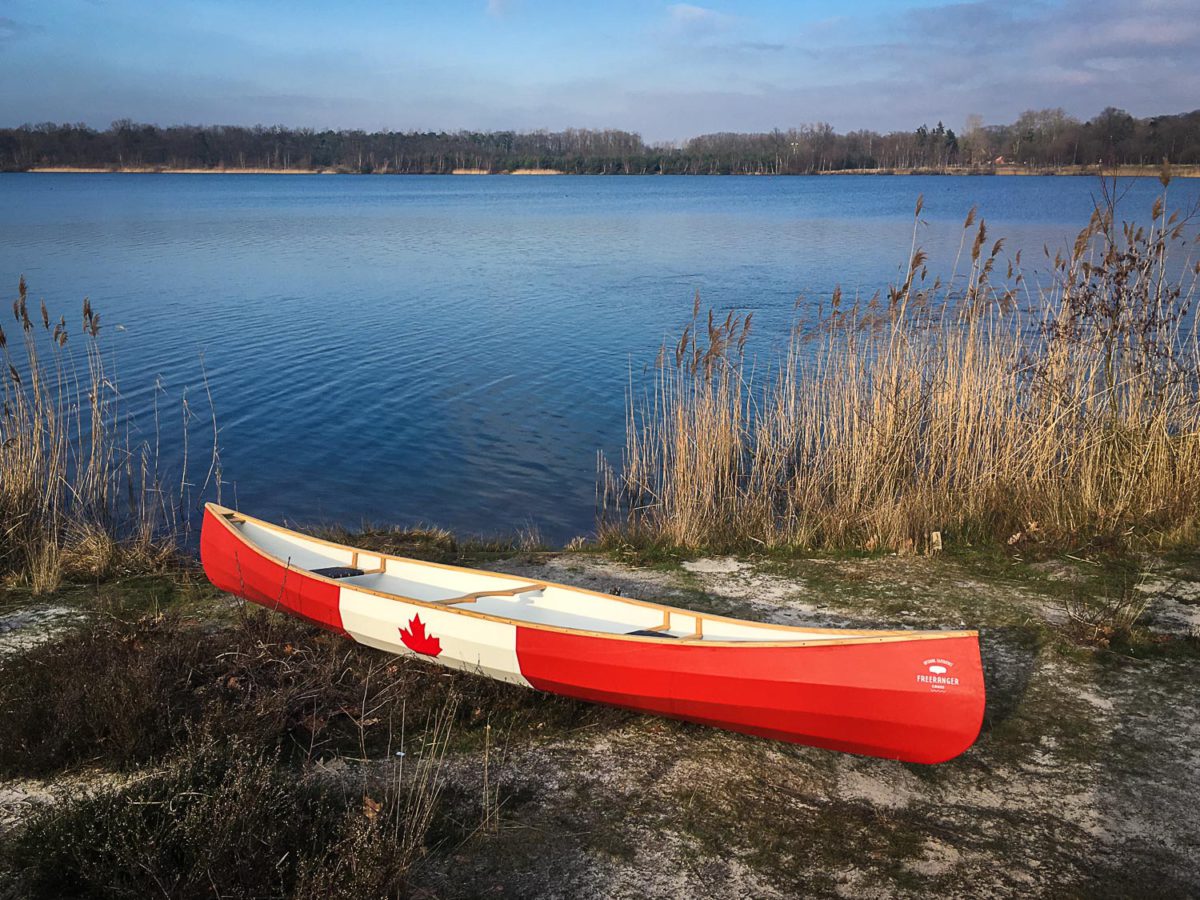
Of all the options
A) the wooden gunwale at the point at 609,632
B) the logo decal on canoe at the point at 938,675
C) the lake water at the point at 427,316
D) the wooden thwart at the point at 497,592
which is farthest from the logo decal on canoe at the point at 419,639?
the lake water at the point at 427,316

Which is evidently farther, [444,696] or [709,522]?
[709,522]

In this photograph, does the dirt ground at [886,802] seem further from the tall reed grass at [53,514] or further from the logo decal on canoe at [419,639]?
the tall reed grass at [53,514]

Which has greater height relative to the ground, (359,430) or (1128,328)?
(1128,328)

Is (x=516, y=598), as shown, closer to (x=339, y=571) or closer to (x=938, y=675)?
(x=339, y=571)

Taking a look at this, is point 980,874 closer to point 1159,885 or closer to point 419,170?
point 1159,885

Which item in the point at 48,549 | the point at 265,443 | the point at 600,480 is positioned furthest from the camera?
the point at 265,443

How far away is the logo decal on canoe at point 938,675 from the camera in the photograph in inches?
154

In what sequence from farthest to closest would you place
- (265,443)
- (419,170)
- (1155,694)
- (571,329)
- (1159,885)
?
(419,170) < (571,329) < (265,443) < (1155,694) < (1159,885)

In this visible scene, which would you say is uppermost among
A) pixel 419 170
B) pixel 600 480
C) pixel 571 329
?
pixel 419 170

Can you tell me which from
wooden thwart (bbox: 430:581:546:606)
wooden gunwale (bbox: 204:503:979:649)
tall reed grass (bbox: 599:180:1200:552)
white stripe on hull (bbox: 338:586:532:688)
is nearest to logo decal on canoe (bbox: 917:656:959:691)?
wooden gunwale (bbox: 204:503:979:649)

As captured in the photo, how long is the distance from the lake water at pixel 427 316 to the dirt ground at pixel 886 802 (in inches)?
177

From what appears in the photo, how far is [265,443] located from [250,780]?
925 cm

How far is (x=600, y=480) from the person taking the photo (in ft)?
35.5

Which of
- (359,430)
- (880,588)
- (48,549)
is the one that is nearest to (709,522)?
(880,588)
